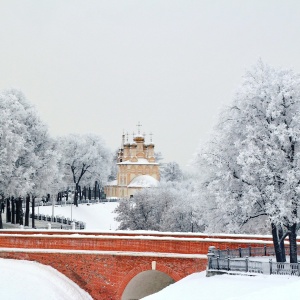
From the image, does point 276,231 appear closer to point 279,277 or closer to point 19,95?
point 279,277

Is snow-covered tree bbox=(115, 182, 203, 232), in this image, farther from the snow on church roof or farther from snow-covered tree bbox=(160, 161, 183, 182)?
snow-covered tree bbox=(160, 161, 183, 182)

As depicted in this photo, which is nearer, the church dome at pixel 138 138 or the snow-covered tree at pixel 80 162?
the snow-covered tree at pixel 80 162

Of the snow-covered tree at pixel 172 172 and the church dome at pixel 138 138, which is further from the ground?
the church dome at pixel 138 138

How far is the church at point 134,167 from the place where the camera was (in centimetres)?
10950

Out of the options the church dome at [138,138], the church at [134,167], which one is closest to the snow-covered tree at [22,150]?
the church at [134,167]

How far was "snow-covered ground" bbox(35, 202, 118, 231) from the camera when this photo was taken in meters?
74.8

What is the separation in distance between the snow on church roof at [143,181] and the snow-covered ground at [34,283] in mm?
72702

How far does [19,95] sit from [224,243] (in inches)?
1134

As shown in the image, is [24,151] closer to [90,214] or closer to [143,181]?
[90,214]

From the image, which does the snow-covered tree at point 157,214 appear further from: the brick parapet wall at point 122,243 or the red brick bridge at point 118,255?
the brick parapet wall at point 122,243

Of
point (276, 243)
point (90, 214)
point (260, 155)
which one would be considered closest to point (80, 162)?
point (90, 214)

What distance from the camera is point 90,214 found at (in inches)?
3177

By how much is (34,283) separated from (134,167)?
269ft

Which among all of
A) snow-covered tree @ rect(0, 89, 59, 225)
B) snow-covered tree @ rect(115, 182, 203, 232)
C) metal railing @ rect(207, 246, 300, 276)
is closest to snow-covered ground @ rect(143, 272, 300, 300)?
metal railing @ rect(207, 246, 300, 276)
